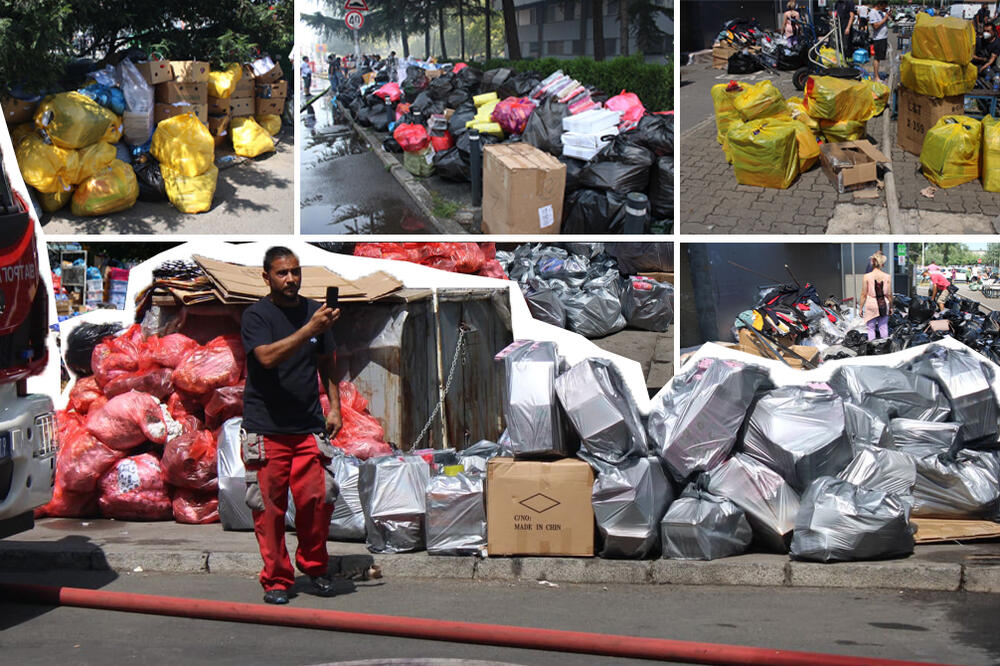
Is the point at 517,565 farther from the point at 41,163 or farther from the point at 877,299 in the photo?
the point at 41,163

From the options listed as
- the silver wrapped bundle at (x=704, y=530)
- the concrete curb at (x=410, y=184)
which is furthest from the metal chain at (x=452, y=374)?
the silver wrapped bundle at (x=704, y=530)

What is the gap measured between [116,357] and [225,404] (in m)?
1.07

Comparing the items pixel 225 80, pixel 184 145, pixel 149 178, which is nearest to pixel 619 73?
pixel 225 80

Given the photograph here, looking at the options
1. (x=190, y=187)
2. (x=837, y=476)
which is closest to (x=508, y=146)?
(x=190, y=187)

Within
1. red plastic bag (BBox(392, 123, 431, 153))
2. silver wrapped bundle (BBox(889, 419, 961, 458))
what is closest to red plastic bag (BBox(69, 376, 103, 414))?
red plastic bag (BBox(392, 123, 431, 153))

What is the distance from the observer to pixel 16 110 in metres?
7.85

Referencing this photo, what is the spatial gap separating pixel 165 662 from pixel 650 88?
18.4 ft

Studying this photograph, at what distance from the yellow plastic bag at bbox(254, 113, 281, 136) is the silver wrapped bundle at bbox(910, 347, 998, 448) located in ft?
17.1

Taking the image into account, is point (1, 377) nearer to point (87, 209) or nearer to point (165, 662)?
point (165, 662)

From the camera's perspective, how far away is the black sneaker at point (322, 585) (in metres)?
5.08

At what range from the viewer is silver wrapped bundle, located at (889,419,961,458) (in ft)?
20.7

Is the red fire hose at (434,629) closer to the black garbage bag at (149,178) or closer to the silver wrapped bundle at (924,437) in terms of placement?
the silver wrapped bundle at (924,437)

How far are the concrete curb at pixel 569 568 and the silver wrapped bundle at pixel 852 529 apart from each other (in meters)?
0.06

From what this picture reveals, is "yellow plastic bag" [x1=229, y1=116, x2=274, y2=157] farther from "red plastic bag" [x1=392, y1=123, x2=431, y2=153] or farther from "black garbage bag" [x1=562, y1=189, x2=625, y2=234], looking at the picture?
"black garbage bag" [x1=562, y1=189, x2=625, y2=234]
